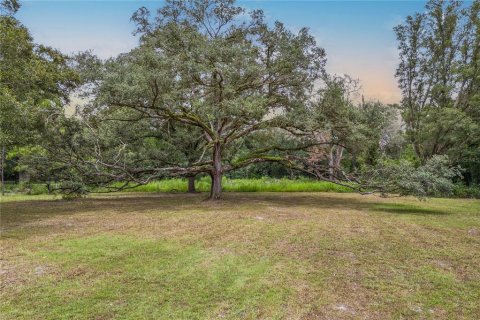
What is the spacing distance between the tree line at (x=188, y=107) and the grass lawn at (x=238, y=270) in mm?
3432

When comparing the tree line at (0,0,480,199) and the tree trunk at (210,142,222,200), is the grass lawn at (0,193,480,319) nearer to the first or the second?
the tree line at (0,0,480,199)

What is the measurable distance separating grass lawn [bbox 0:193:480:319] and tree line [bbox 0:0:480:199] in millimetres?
3432

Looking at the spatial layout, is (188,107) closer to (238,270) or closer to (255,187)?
(255,187)

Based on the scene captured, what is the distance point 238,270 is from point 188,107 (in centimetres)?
844

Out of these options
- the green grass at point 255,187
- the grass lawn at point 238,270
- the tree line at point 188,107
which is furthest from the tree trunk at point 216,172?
the green grass at point 255,187

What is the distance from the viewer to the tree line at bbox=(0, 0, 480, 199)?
928 cm

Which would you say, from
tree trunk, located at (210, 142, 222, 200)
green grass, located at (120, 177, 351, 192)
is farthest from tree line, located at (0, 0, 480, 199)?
green grass, located at (120, 177, 351, 192)

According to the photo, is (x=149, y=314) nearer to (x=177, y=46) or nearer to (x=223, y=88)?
(x=223, y=88)

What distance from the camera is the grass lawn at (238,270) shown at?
2986 mm

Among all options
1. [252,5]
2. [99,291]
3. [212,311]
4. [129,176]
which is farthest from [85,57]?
[212,311]

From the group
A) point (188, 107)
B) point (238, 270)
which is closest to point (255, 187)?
point (188, 107)

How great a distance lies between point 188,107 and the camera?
38.1 feet

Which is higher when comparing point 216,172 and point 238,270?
point 216,172

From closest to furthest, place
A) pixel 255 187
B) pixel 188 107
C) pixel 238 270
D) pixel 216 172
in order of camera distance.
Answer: pixel 238 270 → pixel 188 107 → pixel 216 172 → pixel 255 187
